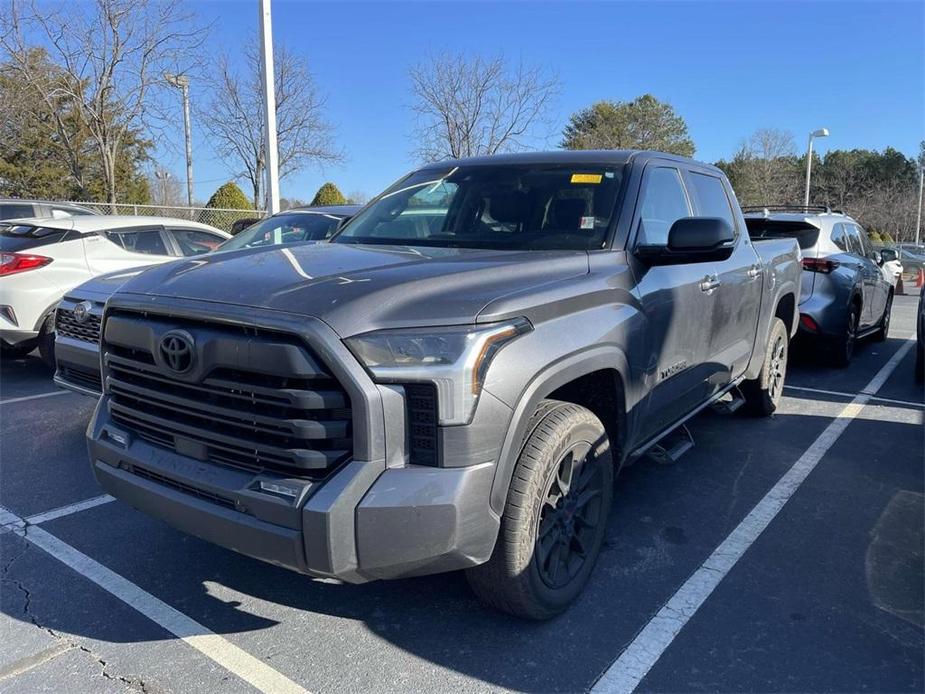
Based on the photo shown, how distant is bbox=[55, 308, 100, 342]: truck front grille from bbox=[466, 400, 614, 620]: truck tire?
347cm

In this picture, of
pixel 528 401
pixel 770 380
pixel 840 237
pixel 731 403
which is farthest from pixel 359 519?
pixel 840 237

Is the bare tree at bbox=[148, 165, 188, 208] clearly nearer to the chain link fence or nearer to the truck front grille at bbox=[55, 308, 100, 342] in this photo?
the chain link fence

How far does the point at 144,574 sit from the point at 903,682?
10.3ft

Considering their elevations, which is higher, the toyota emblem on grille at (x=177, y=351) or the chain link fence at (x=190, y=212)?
the chain link fence at (x=190, y=212)

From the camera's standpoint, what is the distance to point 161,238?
26.0 ft

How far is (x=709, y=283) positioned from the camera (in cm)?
397

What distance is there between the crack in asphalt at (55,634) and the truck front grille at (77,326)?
5.36 feet

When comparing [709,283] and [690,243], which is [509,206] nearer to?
[690,243]

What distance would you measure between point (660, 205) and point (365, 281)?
204 cm

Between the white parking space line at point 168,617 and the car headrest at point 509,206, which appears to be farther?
the car headrest at point 509,206

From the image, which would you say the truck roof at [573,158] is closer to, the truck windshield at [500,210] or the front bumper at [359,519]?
the truck windshield at [500,210]

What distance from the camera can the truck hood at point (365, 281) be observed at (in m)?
2.28

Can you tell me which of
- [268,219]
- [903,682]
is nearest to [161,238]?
[268,219]

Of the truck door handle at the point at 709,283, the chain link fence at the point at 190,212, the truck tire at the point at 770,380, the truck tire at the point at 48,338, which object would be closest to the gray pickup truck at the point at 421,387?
the truck door handle at the point at 709,283
